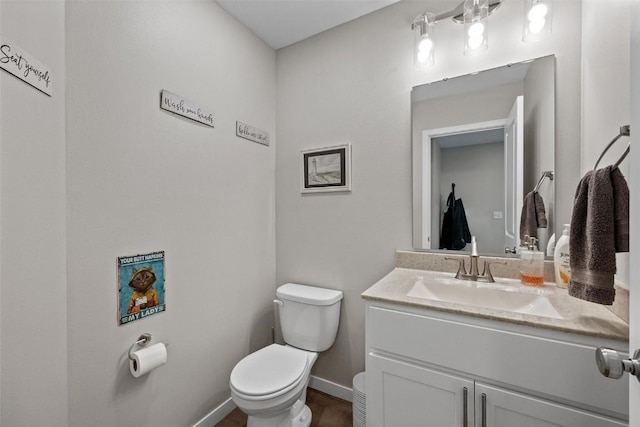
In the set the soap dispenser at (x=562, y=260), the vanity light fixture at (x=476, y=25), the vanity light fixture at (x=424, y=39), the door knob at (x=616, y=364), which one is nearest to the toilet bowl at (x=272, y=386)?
the door knob at (x=616, y=364)

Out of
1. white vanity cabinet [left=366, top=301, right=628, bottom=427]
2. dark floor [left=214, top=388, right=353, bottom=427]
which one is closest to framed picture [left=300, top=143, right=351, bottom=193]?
white vanity cabinet [left=366, top=301, right=628, bottom=427]

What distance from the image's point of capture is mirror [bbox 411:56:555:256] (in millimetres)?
1350

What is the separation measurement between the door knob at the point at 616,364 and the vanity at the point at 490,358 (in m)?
0.38

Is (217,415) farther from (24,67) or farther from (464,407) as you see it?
(24,67)

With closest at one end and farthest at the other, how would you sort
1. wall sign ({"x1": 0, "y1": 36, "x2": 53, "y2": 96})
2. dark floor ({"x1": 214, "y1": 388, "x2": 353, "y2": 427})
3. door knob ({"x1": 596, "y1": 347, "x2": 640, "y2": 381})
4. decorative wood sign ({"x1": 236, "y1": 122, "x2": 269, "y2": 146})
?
door knob ({"x1": 596, "y1": 347, "x2": 640, "y2": 381}) → wall sign ({"x1": 0, "y1": 36, "x2": 53, "y2": 96}) → dark floor ({"x1": 214, "y1": 388, "x2": 353, "y2": 427}) → decorative wood sign ({"x1": 236, "y1": 122, "x2": 269, "y2": 146})

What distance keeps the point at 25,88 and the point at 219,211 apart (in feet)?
3.07

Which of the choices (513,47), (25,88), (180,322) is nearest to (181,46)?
(25,88)

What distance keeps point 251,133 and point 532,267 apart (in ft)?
5.77

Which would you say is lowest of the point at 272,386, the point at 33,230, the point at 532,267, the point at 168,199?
the point at 272,386

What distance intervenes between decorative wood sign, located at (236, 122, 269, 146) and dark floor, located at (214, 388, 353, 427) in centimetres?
175

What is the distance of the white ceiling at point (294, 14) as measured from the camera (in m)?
1.67

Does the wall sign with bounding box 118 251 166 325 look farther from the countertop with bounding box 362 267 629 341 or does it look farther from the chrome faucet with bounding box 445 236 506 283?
the chrome faucet with bounding box 445 236 506 283

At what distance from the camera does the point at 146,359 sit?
1215 millimetres

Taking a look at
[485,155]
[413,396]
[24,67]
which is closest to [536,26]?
[485,155]
